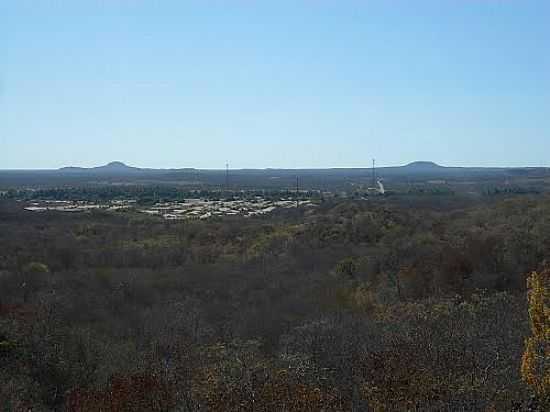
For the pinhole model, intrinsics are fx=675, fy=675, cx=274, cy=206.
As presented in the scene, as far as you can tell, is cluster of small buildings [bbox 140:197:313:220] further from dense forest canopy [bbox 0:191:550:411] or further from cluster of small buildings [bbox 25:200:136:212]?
dense forest canopy [bbox 0:191:550:411]

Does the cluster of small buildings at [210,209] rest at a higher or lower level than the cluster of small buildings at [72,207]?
lower

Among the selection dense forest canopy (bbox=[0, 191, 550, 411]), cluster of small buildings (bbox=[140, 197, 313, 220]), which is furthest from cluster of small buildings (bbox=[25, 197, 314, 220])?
dense forest canopy (bbox=[0, 191, 550, 411])

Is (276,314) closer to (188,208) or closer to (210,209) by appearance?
(210,209)

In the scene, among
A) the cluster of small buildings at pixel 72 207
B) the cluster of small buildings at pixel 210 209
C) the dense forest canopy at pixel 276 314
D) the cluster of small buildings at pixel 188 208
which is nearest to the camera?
the dense forest canopy at pixel 276 314

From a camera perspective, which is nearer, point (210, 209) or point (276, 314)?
point (276, 314)

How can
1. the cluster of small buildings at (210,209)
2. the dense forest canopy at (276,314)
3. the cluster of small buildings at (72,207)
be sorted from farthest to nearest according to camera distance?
1. the cluster of small buildings at (72,207)
2. the cluster of small buildings at (210,209)
3. the dense forest canopy at (276,314)

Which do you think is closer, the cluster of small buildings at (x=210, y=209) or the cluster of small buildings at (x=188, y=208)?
the cluster of small buildings at (x=210, y=209)

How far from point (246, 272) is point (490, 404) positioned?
66.6 feet

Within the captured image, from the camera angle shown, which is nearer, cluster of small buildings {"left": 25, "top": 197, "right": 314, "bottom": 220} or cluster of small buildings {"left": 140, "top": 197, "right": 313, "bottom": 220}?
cluster of small buildings {"left": 140, "top": 197, "right": 313, "bottom": 220}

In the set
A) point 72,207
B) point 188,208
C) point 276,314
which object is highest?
point 72,207

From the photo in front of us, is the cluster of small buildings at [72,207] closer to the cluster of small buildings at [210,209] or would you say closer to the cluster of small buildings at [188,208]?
the cluster of small buildings at [188,208]

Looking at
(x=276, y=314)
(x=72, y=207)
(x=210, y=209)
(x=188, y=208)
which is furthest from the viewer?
(x=188, y=208)

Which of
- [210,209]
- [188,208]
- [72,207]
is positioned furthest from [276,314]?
[72,207]

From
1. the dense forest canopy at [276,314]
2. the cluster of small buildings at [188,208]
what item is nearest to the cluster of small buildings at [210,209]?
the cluster of small buildings at [188,208]
